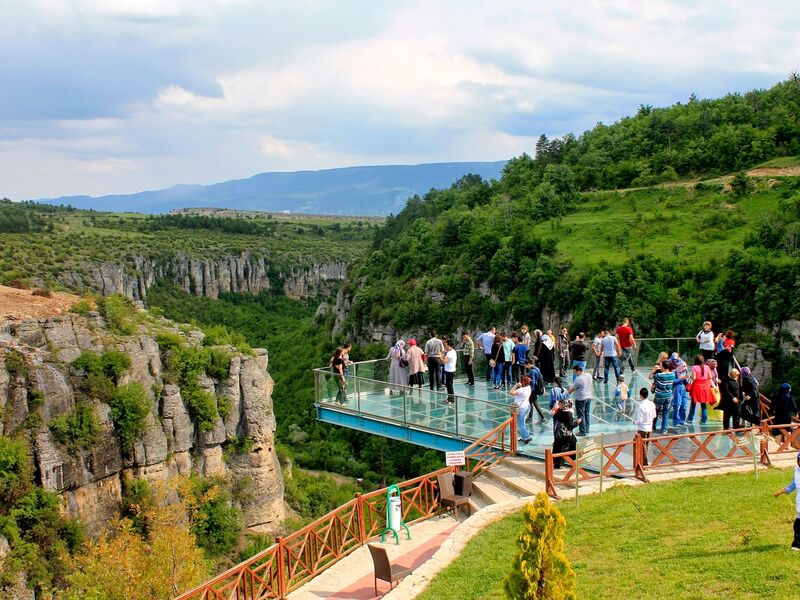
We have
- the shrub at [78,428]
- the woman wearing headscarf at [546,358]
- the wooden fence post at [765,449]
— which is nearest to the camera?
the wooden fence post at [765,449]

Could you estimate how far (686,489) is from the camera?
57.7 feet

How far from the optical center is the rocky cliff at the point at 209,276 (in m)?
103

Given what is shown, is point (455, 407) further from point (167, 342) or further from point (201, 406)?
point (167, 342)

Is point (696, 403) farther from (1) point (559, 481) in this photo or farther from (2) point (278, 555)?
(2) point (278, 555)

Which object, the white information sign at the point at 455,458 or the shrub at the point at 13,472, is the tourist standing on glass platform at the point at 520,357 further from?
the shrub at the point at 13,472

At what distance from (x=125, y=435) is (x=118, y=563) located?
8.76 m

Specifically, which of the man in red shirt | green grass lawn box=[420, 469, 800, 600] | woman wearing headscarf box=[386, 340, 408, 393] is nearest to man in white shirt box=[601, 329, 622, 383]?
the man in red shirt

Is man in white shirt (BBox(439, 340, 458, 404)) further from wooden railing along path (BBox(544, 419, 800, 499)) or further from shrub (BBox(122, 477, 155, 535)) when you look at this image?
shrub (BBox(122, 477, 155, 535))

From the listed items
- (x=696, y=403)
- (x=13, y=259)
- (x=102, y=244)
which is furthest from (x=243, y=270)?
(x=696, y=403)

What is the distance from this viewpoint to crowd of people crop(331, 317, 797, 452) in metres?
20.1

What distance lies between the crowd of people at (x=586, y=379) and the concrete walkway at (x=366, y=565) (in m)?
3.61

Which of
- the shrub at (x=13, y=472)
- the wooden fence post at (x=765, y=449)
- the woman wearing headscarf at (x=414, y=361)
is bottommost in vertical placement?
the shrub at (x=13, y=472)

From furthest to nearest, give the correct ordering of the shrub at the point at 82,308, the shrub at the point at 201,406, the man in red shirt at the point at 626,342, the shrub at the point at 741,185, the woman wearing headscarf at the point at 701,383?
the shrub at the point at 741,185, the shrub at the point at 201,406, the shrub at the point at 82,308, the man in red shirt at the point at 626,342, the woman wearing headscarf at the point at 701,383

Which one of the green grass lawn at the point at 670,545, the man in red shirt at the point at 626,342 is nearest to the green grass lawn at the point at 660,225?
the man in red shirt at the point at 626,342
